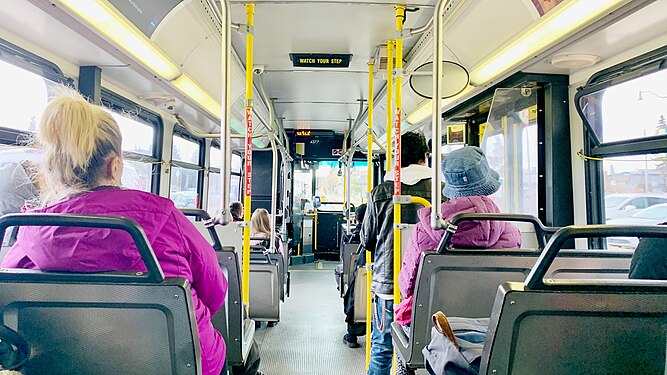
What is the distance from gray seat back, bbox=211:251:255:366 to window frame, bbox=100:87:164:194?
84.7 inches

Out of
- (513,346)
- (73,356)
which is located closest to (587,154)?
(513,346)

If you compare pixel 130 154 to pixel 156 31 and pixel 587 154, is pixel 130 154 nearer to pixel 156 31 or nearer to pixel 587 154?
pixel 156 31

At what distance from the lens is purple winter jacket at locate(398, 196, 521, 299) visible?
172 centimetres

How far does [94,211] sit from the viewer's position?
3.39ft

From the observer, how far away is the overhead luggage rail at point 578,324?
3.24 feet

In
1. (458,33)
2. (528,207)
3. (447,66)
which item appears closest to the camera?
(447,66)

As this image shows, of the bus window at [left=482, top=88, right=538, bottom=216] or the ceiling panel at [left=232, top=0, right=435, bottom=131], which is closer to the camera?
the ceiling panel at [left=232, top=0, right=435, bottom=131]

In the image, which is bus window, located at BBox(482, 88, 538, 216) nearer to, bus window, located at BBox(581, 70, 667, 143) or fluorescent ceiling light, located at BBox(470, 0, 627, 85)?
bus window, located at BBox(581, 70, 667, 143)

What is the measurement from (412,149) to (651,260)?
1.54 metres

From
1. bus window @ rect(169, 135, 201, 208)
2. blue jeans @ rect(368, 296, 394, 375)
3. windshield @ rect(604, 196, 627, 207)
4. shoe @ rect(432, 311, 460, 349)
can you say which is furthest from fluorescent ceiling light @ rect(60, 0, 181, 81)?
windshield @ rect(604, 196, 627, 207)

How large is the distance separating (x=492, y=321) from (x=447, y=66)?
1657mm

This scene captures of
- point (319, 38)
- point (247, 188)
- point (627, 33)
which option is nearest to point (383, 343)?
point (247, 188)

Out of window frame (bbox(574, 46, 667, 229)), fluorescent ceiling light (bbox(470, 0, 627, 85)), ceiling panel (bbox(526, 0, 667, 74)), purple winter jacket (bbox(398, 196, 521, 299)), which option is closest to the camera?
fluorescent ceiling light (bbox(470, 0, 627, 85))

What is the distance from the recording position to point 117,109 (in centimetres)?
346
